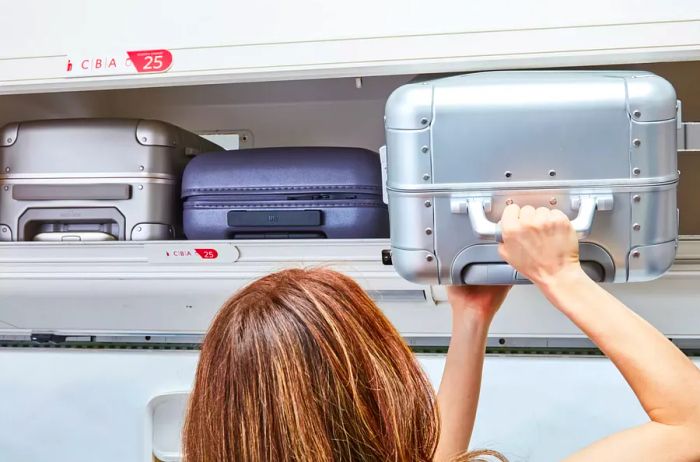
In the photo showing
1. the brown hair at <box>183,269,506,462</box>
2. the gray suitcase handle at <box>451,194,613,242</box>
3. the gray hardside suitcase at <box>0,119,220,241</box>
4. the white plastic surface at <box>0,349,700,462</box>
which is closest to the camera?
the brown hair at <box>183,269,506,462</box>

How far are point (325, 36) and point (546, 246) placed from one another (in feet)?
2.15

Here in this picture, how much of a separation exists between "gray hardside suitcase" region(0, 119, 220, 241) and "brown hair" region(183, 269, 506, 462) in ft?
2.54

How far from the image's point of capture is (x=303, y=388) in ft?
3.20

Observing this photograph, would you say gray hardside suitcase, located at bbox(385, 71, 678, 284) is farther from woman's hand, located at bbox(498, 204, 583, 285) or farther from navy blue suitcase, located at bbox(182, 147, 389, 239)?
navy blue suitcase, located at bbox(182, 147, 389, 239)

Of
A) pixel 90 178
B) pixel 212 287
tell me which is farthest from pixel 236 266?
pixel 90 178

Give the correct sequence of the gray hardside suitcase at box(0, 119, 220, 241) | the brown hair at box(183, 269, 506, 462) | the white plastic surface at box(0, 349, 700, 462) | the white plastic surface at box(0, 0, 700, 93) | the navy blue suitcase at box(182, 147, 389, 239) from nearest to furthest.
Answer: the brown hair at box(183, 269, 506, 462) < the white plastic surface at box(0, 0, 700, 93) < the navy blue suitcase at box(182, 147, 389, 239) < the gray hardside suitcase at box(0, 119, 220, 241) < the white plastic surface at box(0, 349, 700, 462)

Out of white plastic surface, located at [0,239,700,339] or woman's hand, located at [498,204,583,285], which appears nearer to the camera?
woman's hand, located at [498,204,583,285]

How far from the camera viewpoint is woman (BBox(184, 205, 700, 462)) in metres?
0.98

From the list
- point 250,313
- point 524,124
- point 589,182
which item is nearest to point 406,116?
point 524,124

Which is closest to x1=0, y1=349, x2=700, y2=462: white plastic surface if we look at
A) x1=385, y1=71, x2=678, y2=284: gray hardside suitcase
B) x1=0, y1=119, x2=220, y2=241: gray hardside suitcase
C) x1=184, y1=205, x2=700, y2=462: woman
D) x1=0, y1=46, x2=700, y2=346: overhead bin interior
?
x1=0, y1=46, x2=700, y2=346: overhead bin interior

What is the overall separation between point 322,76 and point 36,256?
898 millimetres

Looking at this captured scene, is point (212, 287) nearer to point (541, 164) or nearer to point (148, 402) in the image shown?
point (148, 402)

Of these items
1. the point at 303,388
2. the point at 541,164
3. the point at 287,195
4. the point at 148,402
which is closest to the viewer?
the point at 303,388

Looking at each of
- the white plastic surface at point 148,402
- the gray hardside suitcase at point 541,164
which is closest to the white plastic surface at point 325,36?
the gray hardside suitcase at point 541,164
